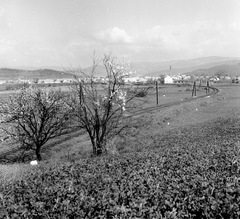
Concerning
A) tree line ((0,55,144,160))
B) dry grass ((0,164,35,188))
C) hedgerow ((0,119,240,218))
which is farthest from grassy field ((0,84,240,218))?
tree line ((0,55,144,160))

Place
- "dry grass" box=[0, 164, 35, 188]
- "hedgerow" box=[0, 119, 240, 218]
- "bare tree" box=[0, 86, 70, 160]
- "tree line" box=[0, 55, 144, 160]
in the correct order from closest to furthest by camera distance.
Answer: "hedgerow" box=[0, 119, 240, 218] < "dry grass" box=[0, 164, 35, 188] < "tree line" box=[0, 55, 144, 160] < "bare tree" box=[0, 86, 70, 160]

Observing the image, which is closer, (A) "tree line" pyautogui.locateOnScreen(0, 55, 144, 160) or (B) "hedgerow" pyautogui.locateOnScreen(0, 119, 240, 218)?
(B) "hedgerow" pyautogui.locateOnScreen(0, 119, 240, 218)

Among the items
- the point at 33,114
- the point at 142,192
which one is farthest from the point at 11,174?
the point at 33,114

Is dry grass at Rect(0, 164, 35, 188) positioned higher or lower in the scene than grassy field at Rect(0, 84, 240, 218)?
lower

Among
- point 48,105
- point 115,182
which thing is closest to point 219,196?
point 115,182

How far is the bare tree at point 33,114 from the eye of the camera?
26.4 metres

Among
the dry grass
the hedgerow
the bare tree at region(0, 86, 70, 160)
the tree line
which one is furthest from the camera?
the bare tree at region(0, 86, 70, 160)

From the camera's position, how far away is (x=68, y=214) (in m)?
4.32

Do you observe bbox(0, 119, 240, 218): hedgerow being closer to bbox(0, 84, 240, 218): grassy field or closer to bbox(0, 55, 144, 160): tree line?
bbox(0, 84, 240, 218): grassy field

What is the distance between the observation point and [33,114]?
26.5 m

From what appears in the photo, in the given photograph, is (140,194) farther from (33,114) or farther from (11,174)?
(33,114)

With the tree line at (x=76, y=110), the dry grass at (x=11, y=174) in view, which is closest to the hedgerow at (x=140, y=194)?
the dry grass at (x=11, y=174)

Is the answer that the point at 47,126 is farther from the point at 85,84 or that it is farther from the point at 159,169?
the point at 159,169

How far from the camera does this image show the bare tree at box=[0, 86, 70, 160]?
26.4m
